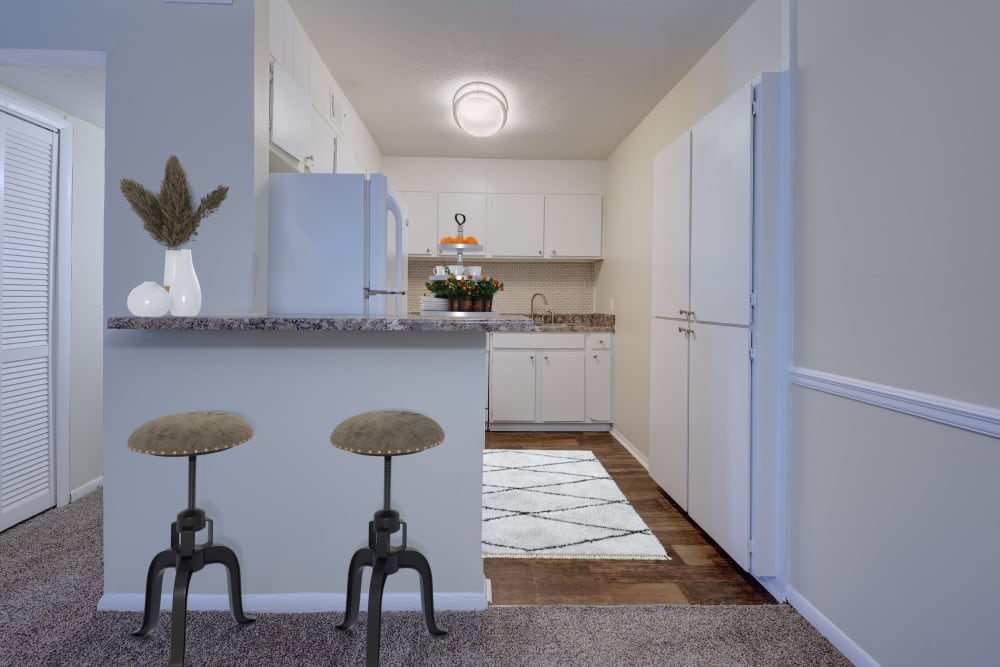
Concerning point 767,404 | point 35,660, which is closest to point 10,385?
point 35,660

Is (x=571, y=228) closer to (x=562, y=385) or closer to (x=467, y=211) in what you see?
(x=467, y=211)

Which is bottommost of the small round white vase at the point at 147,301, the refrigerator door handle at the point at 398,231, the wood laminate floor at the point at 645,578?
the wood laminate floor at the point at 645,578

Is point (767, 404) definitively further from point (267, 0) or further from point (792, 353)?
point (267, 0)

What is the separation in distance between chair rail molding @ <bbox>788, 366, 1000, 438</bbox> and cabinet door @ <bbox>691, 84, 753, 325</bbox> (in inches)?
16.7

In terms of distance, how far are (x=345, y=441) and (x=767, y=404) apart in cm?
164

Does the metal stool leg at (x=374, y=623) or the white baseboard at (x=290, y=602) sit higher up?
the metal stool leg at (x=374, y=623)

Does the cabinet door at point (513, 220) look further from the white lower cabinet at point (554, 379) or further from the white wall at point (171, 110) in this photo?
the white wall at point (171, 110)

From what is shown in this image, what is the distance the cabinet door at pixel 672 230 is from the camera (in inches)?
121

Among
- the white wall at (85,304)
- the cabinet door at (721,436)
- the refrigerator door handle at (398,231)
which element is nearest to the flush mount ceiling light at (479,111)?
the refrigerator door handle at (398,231)

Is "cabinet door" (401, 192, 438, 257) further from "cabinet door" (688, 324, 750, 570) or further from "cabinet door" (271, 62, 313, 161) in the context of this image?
"cabinet door" (688, 324, 750, 570)

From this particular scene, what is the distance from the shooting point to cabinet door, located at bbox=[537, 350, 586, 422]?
5488mm

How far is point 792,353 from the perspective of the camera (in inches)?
89.1

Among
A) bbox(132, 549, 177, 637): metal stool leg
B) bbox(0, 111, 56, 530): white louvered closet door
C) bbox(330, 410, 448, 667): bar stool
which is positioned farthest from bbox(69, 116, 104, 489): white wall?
bbox(330, 410, 448, 667): bar stool

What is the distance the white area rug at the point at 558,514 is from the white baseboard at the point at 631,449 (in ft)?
1.09
